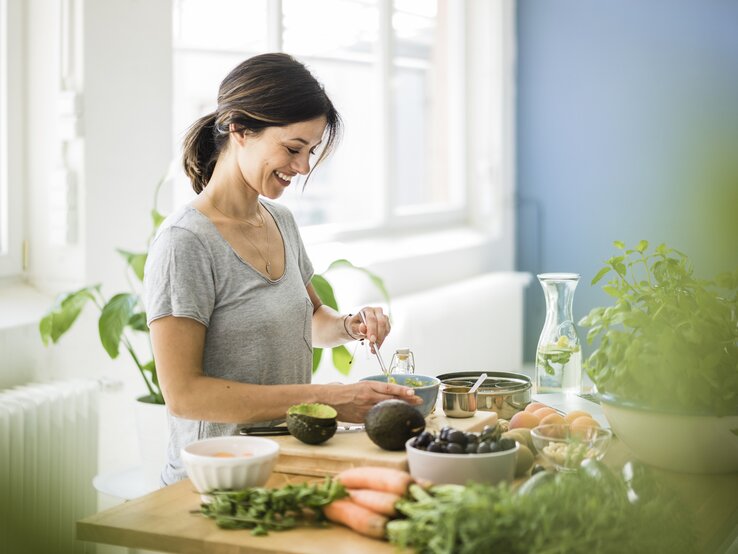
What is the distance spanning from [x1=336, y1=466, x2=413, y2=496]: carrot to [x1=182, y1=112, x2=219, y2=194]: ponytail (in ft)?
2.74

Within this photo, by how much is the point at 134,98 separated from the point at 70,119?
0.26 metres

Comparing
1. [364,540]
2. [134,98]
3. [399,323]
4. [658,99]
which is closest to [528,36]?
[658,99]

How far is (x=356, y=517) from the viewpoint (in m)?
1.09

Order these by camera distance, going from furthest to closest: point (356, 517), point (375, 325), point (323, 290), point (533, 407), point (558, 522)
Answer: point (323, 290), point (375, 325), point (533, 407), point (356, 517), point (558, 522)

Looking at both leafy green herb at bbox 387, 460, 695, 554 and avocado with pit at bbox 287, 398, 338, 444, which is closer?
leafy green herb at bbox 387, 460, 695, 554

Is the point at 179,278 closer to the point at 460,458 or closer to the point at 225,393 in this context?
the point at 225,393

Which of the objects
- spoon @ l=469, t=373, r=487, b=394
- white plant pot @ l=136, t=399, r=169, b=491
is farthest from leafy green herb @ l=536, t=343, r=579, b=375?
white plant pot @ l=136, t=399, r=169, b=491

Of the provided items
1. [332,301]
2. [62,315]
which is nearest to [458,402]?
[332,301]

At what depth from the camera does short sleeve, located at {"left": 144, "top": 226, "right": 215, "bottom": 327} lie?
1.51 metres

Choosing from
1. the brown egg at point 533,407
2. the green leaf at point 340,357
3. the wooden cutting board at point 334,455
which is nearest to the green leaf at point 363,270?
the green leaf at point 340,357

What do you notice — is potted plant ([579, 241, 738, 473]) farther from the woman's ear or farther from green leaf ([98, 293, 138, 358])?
green leaf ([98, 293, 138, 358])

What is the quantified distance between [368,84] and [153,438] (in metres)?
2.74

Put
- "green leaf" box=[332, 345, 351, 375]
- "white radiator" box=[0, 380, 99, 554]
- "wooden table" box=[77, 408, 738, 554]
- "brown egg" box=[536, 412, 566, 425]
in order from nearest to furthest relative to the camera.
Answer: "wooden table" box=[77, 408, 738, 554] < "brown egg" box=[536, 412, 566, 425] < "white radiator" box=[0, 380, 99, 554] < "green leaf" box=[332, 345, 351, 375]

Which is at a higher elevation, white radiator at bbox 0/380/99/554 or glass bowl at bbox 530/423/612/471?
glass bowl at bbox 530/423/612/471
